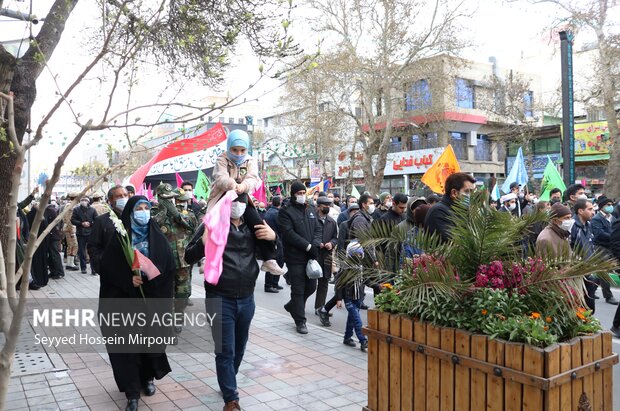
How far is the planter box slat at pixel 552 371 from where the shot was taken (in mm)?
2500

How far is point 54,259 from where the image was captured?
1188cm

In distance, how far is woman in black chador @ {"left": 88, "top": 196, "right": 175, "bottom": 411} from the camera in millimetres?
4262

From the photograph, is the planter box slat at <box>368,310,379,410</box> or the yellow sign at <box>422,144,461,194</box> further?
the yellow sign at <box>422,144,461,194</box>

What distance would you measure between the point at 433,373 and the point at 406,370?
23 cm

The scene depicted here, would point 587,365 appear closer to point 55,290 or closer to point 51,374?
point 51,374

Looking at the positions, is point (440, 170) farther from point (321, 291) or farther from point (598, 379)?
point (598, 379)

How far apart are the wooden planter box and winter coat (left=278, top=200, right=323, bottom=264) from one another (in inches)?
142

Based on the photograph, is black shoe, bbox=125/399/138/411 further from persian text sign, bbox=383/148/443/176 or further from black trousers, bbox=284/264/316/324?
persian text sign, bbox=383/148/443/176

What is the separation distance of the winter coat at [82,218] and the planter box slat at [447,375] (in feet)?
37.2

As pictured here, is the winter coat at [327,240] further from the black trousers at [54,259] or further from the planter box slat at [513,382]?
the black trousers at [54,259]

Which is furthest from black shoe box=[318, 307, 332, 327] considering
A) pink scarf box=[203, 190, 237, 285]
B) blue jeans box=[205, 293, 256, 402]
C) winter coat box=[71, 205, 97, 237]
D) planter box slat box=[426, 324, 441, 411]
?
winter coat box=[71, 205, 97, 237]

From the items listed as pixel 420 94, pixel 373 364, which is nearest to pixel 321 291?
pixel 373 364

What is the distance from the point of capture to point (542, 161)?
110 feet

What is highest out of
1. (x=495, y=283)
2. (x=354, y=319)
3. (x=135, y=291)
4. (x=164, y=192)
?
(x=164, y=192)
